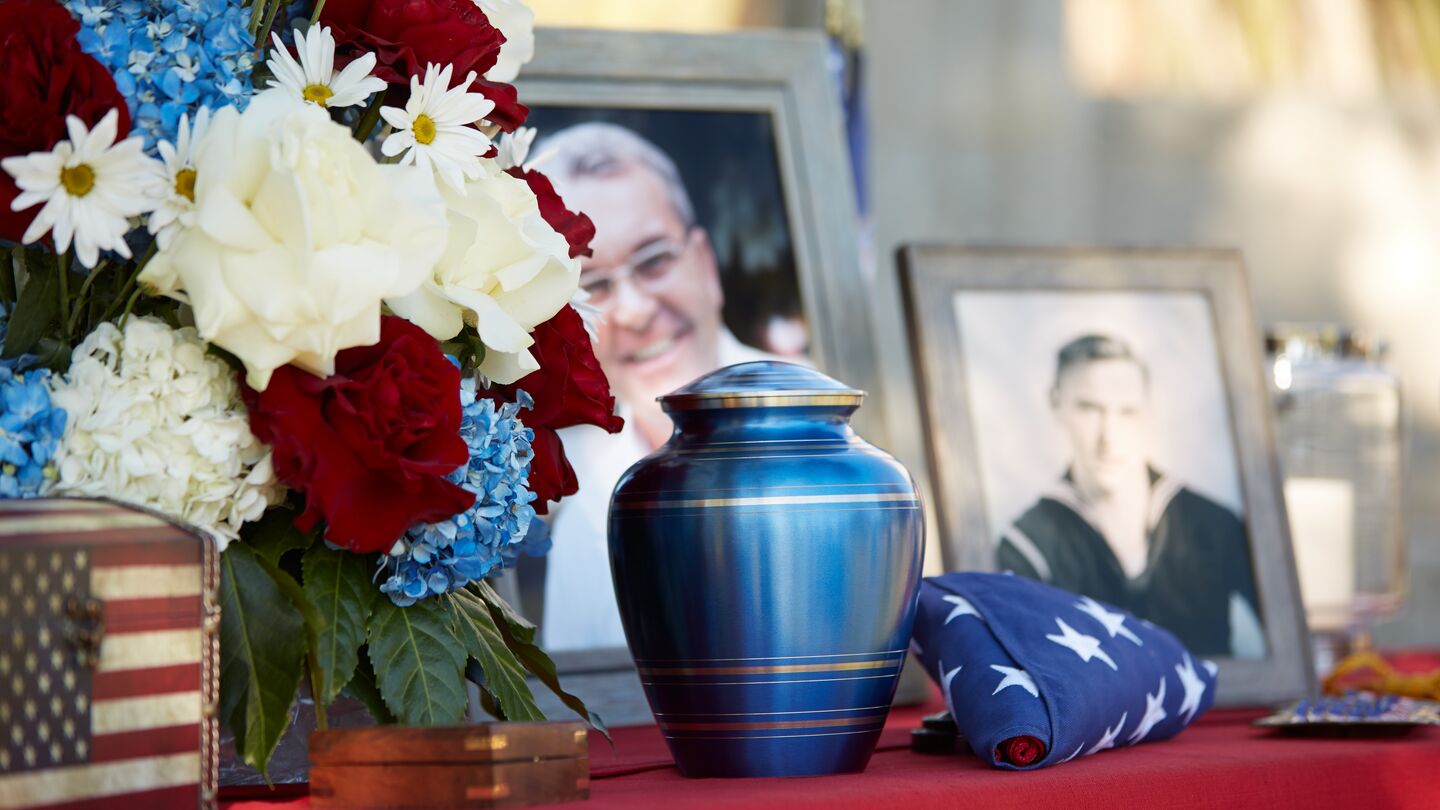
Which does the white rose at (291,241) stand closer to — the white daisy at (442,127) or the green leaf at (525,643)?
the white daisy at (442,127)

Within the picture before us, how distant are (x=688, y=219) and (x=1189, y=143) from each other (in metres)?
2.25

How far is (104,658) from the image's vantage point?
0.69 m

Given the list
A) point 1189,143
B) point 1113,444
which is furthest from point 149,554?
point 1189,143

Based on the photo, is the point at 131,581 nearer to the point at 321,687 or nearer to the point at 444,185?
the point at 321,687

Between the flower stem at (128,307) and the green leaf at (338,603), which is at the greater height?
the flower stem at (128,307)

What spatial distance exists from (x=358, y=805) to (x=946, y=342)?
907 millimetres

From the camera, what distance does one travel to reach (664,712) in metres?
0.92

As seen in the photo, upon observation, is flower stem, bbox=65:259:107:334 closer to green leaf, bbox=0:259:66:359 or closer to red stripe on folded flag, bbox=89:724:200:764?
green leaf, bbox=0:259:66:359

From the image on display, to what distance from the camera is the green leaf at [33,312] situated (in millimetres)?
787

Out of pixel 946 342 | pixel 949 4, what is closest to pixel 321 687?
pixel 946 342

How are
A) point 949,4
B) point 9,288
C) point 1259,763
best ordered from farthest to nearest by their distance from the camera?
point 949,4 < point 1259,763 < point 9,288

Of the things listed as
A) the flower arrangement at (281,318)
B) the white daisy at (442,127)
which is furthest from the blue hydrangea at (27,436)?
the white daisy at (442,127)

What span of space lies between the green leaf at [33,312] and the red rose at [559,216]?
0.29 meters

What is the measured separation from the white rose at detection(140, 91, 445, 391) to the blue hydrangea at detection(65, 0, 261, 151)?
0.14 ft
